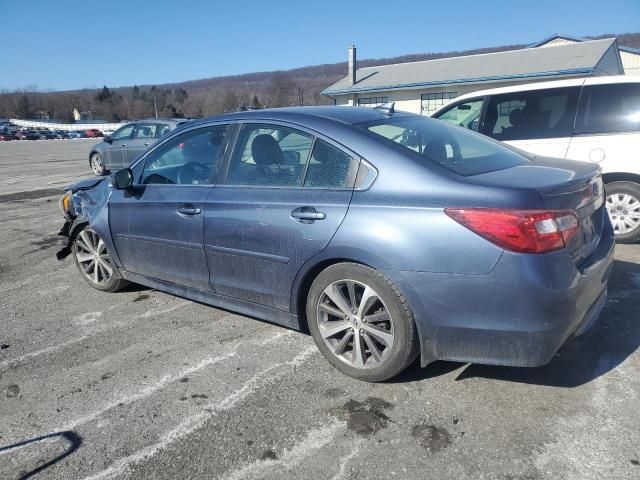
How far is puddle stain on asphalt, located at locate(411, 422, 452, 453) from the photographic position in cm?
242

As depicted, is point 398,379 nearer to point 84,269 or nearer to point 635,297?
point 635,297

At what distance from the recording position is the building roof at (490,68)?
24.1 meters

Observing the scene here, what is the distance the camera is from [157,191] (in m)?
3.99

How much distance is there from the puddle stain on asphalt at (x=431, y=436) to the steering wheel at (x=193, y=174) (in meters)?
2.25

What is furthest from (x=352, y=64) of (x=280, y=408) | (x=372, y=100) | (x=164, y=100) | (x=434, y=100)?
(x=164, y=100)

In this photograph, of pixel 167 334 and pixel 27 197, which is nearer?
pixel 167 334

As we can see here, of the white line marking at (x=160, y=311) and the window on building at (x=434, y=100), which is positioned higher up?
the window on building at (x=434, y=100)

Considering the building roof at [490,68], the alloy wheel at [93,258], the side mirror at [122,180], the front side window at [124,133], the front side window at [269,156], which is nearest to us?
the front side window at [269,156]

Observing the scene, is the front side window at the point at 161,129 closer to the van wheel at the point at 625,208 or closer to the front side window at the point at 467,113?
the front side window at the point at 467,113

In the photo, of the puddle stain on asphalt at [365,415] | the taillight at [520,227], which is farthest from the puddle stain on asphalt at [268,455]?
the taillight at [520,227]

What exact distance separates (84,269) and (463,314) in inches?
151

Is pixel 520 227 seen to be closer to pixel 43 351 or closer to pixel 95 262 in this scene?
pixel 43 351

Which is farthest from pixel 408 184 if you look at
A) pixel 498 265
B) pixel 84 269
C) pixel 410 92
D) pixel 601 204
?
pixel 410 92

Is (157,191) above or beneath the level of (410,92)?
beneath
